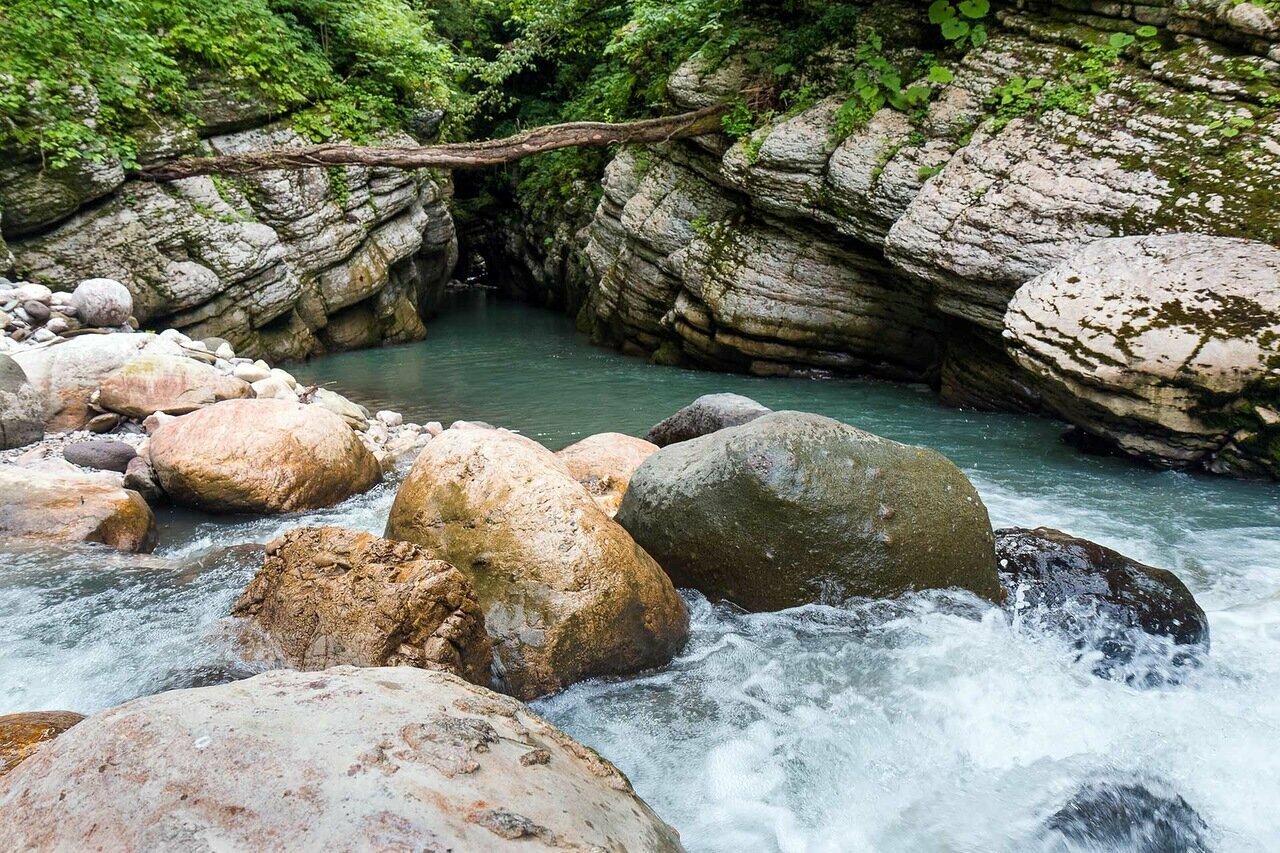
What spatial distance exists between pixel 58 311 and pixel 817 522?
8.18 metres

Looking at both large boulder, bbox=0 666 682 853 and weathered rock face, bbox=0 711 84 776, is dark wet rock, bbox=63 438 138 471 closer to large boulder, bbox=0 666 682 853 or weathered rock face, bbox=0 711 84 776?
weathered rock face, bbox=0 711 84 776

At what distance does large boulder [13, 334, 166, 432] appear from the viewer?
22.6 feet

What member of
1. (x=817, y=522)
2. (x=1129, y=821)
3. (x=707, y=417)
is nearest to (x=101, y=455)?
(x=707, y=417)

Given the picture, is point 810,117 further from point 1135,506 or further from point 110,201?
point 110,201

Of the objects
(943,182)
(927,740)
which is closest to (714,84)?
(943,182)

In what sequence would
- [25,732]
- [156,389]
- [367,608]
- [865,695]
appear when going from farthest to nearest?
[156,389]
[865,695]
[367,608]
[25,732]

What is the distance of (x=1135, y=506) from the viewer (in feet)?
20.5

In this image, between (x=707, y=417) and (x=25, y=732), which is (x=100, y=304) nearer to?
(x=707, y=417)

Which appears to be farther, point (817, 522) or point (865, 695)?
point (817, 522)

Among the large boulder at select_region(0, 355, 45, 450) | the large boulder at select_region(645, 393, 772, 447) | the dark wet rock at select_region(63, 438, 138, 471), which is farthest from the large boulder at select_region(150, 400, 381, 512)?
the large boulder at select_region(645, 393, 772, 447)

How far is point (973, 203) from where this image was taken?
8.37m

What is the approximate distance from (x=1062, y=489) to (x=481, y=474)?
507cm

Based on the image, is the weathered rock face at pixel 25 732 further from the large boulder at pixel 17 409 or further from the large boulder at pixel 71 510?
the large boulder at pixel 17 409

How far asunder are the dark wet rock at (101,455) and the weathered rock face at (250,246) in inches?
191
